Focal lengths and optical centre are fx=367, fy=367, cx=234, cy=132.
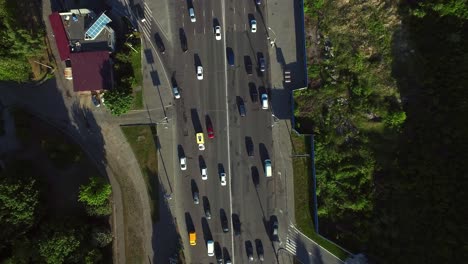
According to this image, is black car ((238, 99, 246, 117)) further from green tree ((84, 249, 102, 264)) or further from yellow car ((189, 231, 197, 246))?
green tree ((84, 249, 102, 264))

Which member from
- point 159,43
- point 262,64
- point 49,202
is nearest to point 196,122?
point 262,64

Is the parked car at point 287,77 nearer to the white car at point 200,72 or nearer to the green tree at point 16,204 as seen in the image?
the white car at point 200,72

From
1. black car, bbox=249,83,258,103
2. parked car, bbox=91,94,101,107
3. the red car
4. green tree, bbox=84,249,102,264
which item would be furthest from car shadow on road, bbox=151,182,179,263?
black car, bbox=249,83,258,103

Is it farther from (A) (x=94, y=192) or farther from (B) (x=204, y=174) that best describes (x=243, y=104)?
(A) (x=94, y=192)

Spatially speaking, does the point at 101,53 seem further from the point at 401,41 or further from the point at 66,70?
the point at 401,41

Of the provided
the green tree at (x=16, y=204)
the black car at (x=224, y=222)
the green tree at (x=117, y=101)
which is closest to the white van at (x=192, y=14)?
the green tree at (x=117, y=101)

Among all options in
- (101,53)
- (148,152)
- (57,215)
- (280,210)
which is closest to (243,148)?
(280,210)

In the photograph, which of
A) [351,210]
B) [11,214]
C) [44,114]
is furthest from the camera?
[44,114]
